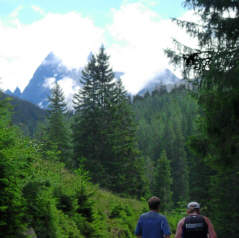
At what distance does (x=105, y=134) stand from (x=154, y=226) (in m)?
24.6

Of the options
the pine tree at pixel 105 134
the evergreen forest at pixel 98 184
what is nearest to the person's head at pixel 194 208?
the evergreen forest at pixel 98 184

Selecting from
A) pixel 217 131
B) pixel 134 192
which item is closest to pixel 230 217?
pixel 134 192

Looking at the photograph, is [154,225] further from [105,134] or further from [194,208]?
[105,134]

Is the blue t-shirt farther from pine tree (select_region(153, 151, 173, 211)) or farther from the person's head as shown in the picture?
pine tree (select_region(153, 151, 173, 211))

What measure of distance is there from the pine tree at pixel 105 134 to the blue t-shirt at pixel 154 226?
2319 centimetres

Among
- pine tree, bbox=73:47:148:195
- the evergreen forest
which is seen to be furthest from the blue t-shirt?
pine tree, bbox=73:47:148:195

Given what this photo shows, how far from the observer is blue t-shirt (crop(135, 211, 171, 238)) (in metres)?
5.46

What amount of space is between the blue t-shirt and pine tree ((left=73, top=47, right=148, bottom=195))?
23.2 m

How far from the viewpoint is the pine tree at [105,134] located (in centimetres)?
2962

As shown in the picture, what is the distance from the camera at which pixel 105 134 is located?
98.3ft

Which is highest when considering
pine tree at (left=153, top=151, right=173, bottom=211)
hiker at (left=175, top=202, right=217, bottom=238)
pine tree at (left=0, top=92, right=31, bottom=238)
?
pine tree at (left=0, top=92, right=31, bottom=238)

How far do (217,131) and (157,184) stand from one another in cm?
3829

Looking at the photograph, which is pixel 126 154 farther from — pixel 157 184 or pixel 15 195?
pixel 15 195

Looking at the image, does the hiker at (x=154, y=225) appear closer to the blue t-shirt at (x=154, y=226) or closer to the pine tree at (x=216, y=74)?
the blue t-shirt at (x=154, y=226)
